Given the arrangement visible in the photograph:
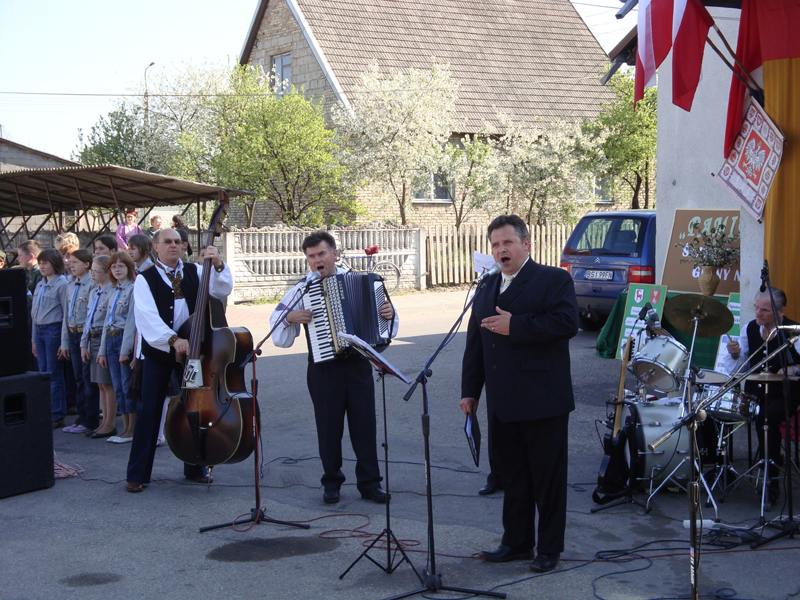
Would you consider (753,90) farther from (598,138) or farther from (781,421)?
(598,138)

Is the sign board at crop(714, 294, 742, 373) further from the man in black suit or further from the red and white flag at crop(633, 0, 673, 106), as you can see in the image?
the man in black suit

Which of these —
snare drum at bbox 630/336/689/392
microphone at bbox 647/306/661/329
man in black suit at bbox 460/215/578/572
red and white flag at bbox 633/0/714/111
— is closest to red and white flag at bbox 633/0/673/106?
red and white flag at bbox 633/0/714/111

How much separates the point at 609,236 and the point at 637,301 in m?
2.44

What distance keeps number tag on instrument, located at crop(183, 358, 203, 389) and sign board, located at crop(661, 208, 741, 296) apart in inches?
268

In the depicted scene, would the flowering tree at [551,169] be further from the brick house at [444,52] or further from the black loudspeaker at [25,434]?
the black loudspeaker at [25,434]

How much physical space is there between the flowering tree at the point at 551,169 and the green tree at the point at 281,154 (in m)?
4.97

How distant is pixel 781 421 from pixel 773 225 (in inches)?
77.3

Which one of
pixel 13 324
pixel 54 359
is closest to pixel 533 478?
pixel 13 324

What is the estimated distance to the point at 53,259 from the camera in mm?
8352

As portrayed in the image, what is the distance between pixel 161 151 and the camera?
28.0 meters

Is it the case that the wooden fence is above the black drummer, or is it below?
above

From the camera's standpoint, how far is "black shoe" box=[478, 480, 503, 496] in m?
5.91

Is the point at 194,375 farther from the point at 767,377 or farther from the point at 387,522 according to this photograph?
the point at 767,377

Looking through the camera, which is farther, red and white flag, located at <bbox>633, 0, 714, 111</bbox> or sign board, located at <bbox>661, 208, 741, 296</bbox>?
sign board, located at <bbox>661, 208, 741, 296</bbox>
